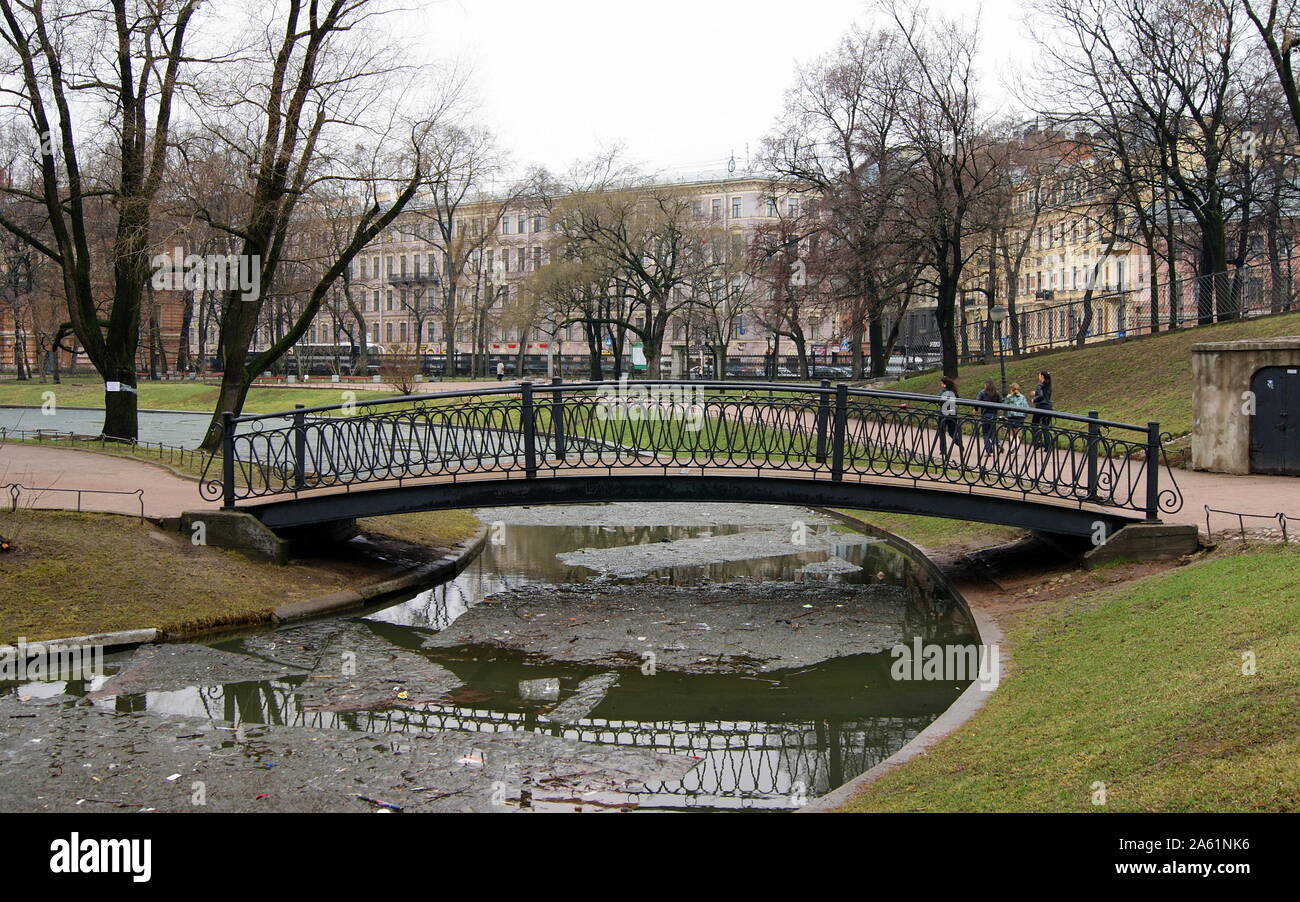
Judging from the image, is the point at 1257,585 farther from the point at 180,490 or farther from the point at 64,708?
the point at 180,490

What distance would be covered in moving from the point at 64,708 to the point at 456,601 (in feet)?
19.8

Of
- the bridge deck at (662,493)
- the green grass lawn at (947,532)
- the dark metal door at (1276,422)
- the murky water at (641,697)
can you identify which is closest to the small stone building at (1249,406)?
the dark metal door at (1276,422)

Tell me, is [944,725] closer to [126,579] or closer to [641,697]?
[641,697]

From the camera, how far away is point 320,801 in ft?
26.3

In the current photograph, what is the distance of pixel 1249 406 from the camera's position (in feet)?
59.2

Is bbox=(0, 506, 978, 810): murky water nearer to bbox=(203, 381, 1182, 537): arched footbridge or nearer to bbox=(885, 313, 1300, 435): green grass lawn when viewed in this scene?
bbox=(203, 381, 1182, 537): arched footbridge

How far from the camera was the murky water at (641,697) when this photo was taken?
8.99 meters

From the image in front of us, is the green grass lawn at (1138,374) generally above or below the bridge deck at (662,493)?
above

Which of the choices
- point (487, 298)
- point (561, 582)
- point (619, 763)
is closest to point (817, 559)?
point (561, 582)

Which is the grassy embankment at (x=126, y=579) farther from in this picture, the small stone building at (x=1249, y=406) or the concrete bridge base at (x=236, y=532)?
the small stone building at (x=1249, y=406)

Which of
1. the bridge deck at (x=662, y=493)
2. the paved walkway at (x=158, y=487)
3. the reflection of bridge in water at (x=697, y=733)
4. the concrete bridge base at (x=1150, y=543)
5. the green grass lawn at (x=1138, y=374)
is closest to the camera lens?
the reflection of bridge in water at (x=697, y=733)

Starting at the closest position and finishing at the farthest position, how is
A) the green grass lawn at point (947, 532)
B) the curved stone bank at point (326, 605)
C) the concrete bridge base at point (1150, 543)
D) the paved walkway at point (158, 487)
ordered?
the curved stone bank at point (326, 605) → the concrete bridge base at point (1150, 543) → the paved walkway at point (158, 487) → the green grass lawn at point (947, 532)

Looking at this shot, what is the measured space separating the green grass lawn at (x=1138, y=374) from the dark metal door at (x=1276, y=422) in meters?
2.87

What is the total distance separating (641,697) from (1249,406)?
12208mm
